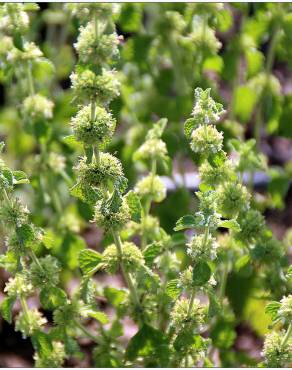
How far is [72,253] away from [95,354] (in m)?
0.45

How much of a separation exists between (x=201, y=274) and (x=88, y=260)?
15.3 inches

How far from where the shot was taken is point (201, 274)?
71.6 inches

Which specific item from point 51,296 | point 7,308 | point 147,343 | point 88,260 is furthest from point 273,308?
point 7,308

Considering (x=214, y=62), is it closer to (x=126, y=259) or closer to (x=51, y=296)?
(x=126, y=259)

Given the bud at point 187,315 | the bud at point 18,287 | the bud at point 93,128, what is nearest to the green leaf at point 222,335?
the bud at point 187,315

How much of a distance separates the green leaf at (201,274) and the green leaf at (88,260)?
0.35 m

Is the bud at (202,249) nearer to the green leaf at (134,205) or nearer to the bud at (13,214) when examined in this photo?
the green leaf at (134,205)

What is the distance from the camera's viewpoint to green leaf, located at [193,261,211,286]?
1.81m

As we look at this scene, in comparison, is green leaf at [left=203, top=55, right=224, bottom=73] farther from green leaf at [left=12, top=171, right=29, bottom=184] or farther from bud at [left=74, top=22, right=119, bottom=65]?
green leaf at [left=12, top=171, right=29, bottom=184]

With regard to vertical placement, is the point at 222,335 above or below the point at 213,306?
below

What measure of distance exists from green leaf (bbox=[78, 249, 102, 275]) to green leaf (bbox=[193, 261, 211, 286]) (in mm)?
349

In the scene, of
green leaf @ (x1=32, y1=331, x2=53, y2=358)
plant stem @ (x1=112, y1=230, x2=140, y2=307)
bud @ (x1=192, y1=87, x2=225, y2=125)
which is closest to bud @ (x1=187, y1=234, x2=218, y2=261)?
plant stem @ (x1=112, y1=230, x2=140, y2=307)

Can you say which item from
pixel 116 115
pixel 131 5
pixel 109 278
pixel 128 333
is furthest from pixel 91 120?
pixel 109 278

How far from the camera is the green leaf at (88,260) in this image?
79.4 inches
